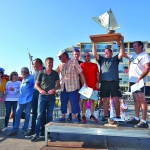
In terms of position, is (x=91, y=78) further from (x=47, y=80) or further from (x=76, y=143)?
(x=76, y=143)

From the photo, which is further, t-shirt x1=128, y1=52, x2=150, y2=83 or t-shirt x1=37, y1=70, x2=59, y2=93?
t-shirt x1=37, y1=70, x2=59, y2=93

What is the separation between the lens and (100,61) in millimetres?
5031

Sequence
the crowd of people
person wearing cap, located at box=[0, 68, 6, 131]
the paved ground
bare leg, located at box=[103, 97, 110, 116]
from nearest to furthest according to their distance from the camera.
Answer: the paved ground → the crowd of people → bare leg, located at box=[103, 97, 110, 116] → person wearing cap, located at box=[0, 68, 6, 131]

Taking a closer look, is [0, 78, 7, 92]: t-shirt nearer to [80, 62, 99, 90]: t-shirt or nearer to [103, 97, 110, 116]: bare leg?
[80, 62, 99, 90]: t-shirt

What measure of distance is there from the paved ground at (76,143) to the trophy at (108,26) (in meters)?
2.44

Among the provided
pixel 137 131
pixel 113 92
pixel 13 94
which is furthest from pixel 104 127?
pixel 13 94

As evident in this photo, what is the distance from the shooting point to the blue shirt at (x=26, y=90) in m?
5.27

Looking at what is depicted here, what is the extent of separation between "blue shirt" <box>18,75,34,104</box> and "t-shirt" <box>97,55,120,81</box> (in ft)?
6.28

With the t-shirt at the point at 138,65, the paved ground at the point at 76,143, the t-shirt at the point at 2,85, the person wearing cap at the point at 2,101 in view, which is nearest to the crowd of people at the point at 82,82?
the t-shirt at the point at 138,65

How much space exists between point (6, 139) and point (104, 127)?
2.43 meters

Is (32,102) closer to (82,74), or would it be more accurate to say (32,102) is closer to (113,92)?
(82,74)

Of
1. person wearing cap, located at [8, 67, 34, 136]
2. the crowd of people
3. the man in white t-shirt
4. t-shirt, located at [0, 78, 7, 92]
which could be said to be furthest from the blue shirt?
the man in white t-shirt

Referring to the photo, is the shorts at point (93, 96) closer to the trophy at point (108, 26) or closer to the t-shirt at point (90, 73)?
the t-shirt at point (90, 73)

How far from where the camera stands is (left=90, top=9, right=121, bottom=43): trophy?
184 inches
